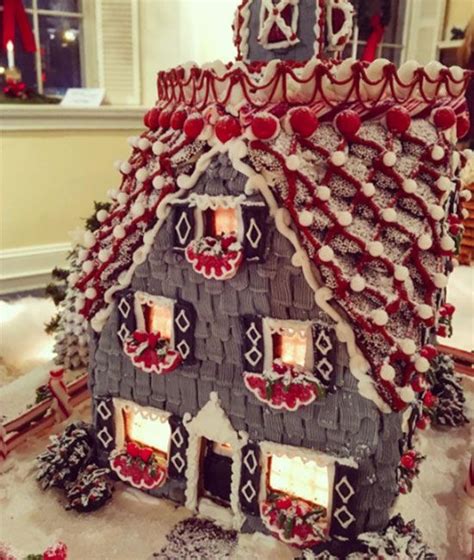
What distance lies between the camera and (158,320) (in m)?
3.24

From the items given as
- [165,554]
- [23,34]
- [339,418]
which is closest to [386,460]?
[339,418]

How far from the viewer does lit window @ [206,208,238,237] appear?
292 cm

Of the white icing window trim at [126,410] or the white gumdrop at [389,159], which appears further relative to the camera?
the white icing window trim at [126,410]

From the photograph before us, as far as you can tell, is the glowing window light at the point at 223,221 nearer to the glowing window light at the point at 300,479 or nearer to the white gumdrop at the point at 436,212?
the white gumdrop at the point at 436,212

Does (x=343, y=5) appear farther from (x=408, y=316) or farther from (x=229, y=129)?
(x=408, y=316)

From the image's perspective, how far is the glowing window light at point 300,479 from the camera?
117 inches

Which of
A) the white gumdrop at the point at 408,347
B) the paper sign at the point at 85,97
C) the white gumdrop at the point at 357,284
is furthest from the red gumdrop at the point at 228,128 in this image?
the paper sign at the point at 85,97

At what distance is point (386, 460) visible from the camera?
279cm

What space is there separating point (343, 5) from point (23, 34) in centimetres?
483

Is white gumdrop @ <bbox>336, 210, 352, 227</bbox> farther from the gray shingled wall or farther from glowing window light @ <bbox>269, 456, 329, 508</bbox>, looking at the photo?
glowing window light @ <bbox>269, 456, 329, 508</bbox>

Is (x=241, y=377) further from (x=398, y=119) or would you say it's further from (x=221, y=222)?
(x=398, y=119)

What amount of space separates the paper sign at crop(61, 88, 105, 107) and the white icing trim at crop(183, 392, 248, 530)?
4.82 metres

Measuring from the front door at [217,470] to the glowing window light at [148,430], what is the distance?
0.76 ft

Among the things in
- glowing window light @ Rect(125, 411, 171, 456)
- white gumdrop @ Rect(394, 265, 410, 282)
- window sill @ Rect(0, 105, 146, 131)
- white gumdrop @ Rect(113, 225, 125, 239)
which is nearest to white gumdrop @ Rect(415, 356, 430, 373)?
white gumdrop @ Rect(394, 265, 410, 282)
